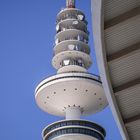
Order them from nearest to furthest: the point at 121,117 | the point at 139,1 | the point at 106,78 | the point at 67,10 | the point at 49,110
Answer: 1. the point at 139,1
2. the point at 106,78
3. the point at 121,117
4. the point at 49,110
5. the point at 67,10

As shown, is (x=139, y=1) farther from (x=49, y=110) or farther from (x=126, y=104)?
(x=49, y=110)

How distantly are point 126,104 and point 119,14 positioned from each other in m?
5.59

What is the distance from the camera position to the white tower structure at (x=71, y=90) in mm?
94688

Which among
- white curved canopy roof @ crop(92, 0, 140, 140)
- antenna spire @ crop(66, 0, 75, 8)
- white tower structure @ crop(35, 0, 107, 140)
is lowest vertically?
white curved canopy roof @ crop(92, 0, 140, 140)

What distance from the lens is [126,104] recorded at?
2378cm

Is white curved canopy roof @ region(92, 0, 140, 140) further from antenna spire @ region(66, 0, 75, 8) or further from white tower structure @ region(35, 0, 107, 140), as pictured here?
antenna spire @ region(66, 0, 75, 8)

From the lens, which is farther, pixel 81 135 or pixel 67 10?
pixel 67 10

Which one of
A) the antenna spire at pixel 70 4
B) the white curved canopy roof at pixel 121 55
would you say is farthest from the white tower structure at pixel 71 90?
the white curved canopy roof at pixel 121 55

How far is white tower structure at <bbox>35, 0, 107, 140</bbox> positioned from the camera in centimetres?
9469

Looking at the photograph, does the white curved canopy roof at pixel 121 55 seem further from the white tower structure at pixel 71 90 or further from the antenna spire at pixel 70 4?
the antenna spire at pixel 70 4

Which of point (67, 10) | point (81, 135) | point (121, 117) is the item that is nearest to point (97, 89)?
point (81, 135)

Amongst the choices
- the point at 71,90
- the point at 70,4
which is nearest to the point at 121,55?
the point at 71,90

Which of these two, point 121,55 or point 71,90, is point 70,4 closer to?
point 71,90

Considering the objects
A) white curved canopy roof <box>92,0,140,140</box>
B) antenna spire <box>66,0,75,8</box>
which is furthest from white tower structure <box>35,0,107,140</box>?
white curved canopy roof <box>92,0,140,140</box>
